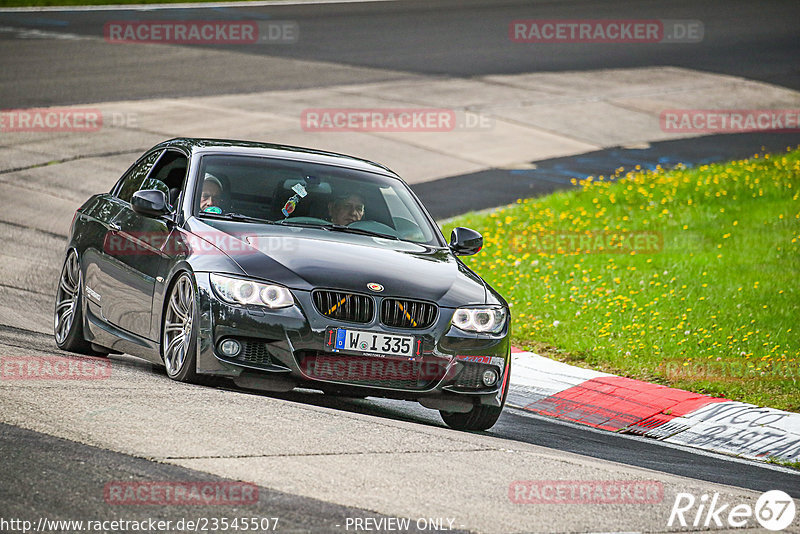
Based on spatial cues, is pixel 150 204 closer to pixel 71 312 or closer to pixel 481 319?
pixel 71 312

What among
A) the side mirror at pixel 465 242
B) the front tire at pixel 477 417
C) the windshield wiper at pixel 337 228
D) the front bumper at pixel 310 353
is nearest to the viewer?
the front bumper at pixel 310 353

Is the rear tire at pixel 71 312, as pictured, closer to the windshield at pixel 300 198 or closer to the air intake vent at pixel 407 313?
the windshield at pixel 300 198

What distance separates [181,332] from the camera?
7.77 meters

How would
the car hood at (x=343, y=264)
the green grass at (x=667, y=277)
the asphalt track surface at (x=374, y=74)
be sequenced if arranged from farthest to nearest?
1. the green grass at (x=667, y=277)
2. the car hood at (x=343, y=264)
3. the asphalt track surface at (x=374, y=74)

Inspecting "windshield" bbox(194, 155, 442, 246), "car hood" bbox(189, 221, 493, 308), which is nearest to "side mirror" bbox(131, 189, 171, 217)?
"windshield" bbox(194, 155, 442, 246)

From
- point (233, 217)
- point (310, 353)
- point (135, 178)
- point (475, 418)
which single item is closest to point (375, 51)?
point (135, 178)

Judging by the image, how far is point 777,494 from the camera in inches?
265

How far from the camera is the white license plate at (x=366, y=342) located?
24.2 ft

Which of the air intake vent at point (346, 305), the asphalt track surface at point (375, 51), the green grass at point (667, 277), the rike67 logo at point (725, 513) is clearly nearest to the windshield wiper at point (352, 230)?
the air intake vent at point (346, 305)

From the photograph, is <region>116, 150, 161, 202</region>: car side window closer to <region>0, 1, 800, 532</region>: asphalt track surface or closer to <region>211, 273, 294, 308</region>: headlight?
<region>0, 1, 800, 532</region>: asphalt track surface

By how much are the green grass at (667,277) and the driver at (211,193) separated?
4.34 metres

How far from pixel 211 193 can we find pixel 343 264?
4.46 ft

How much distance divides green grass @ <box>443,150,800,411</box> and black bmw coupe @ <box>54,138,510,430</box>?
3.19 metres

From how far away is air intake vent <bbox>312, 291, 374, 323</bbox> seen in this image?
24.3 feet
